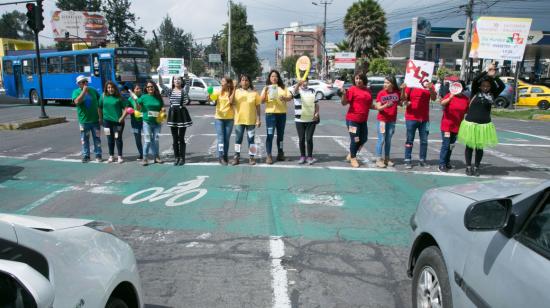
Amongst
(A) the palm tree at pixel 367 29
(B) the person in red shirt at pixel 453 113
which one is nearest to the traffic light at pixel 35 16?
(B) the person in red shirt at pixel 453 113

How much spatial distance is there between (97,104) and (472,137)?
7.70 metres

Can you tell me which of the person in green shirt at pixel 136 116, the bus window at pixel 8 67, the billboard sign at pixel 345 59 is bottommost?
the person in green shirt at pixel 136 116

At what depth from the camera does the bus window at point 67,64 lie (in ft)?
87.9

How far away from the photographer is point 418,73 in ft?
29.2

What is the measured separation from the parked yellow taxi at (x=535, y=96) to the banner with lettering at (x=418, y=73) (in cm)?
2152

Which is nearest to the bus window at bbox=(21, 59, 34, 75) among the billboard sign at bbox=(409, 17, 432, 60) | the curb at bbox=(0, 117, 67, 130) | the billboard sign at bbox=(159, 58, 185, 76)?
the curb at bbox=(0, 117, 67, 130)

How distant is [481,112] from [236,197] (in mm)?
4657

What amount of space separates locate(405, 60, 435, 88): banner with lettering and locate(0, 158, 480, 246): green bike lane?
1.80m

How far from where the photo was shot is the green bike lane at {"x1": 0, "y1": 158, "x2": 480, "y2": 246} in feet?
18.9

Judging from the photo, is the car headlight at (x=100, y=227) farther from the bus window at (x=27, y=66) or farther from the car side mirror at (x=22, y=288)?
the bus window at (x=27, y=66)

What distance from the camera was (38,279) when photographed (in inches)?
75.7

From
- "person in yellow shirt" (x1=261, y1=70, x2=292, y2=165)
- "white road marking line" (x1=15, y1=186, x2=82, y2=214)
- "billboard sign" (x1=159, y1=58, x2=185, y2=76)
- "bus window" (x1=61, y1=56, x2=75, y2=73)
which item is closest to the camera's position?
"white road marking line" (x1=15, y1=186, x2=82, y2=214)

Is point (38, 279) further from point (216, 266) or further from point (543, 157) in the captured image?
point (543, 157)

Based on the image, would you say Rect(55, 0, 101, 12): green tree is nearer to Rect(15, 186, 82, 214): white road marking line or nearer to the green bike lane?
the green bike lane
